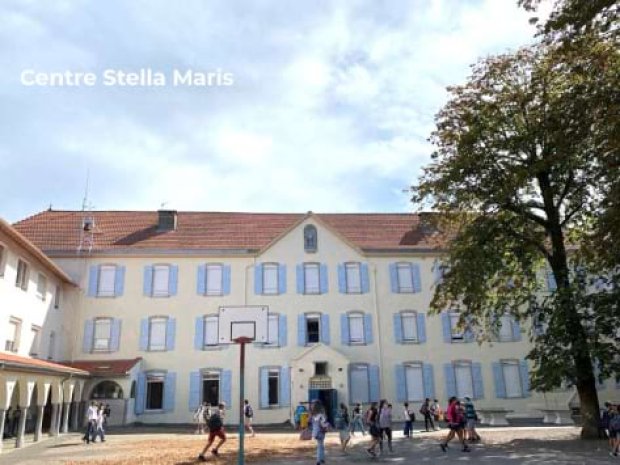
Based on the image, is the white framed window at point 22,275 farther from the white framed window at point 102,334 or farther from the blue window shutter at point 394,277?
the blue window shutter at point 394,277

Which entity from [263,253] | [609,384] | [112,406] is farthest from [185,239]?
[609,384]

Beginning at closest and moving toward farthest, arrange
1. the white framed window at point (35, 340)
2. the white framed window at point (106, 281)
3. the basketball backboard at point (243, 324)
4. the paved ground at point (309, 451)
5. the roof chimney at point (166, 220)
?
1. the basketball backboard at point (243, 324)
2. the paved ground at point (309, 451)
3. the white framed window at point (35, 340)
4. the white framed window at point (106, 281)
5. the roof chimney at point (166, 220)

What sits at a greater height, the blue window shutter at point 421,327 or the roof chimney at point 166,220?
the roof chimney at point 166,220

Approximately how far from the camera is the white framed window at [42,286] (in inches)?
1077

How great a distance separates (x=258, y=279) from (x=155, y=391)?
28.6ft

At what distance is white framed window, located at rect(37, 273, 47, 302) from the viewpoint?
1077 inches

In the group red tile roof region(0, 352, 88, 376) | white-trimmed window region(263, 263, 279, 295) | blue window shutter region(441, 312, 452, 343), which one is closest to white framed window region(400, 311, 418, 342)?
blue window shutter region(441, 312, 452, 343)

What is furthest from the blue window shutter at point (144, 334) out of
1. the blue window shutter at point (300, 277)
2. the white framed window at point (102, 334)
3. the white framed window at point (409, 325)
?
the white framed window at point (409, 325)

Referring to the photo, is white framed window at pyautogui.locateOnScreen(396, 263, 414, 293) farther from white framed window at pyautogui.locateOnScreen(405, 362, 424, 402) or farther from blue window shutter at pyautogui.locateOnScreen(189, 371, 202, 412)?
blue window shutter at pyautogui.locateOnScreen(189, 371, 202, 412)

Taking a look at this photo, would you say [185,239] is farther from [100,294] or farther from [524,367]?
[524,367]

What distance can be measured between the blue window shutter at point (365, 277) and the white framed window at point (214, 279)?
8.73 metres

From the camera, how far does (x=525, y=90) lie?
20.7m

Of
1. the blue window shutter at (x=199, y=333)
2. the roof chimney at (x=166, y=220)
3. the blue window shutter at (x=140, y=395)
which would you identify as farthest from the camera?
the roof chimney at (x=166, y=220)

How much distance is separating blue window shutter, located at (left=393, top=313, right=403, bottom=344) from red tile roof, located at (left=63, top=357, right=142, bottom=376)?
Result: 599 inches
